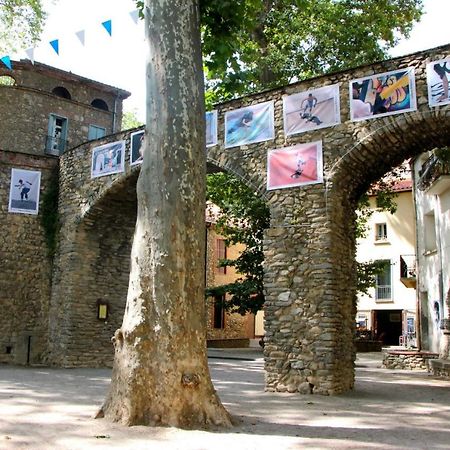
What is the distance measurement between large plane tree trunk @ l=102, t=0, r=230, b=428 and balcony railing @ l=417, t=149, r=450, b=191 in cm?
847

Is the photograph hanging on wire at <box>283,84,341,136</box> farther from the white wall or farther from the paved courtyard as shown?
the white wall

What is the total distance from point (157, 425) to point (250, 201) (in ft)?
43.4

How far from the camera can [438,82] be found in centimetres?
851

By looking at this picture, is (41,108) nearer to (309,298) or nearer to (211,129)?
(211,129)

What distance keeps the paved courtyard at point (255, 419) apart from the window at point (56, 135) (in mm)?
12882

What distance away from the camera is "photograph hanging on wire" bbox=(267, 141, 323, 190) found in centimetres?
959

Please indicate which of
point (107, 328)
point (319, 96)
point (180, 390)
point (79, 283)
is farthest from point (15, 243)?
point (180, 390)

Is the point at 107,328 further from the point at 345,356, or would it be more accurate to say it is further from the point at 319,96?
the point at 319,96

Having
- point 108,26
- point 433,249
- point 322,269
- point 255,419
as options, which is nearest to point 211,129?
point 108,26

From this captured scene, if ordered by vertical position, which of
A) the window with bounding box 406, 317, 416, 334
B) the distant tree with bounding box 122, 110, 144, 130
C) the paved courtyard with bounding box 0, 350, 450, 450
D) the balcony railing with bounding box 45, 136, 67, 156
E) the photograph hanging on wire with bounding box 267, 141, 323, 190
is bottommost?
the paved courtyard with bounding box 0, 350, 450, 450

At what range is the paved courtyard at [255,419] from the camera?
4.96 m

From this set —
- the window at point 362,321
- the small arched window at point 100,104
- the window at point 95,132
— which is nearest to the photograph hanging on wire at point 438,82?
the window at point 95,132

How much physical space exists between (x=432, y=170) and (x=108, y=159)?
868 cm

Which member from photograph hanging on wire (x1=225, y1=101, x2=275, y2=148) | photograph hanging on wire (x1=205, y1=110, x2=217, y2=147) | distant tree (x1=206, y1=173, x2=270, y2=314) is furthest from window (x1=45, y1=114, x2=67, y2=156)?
photograph hanging on wire (x1=225, y1=101, x2=275, y2=148)
